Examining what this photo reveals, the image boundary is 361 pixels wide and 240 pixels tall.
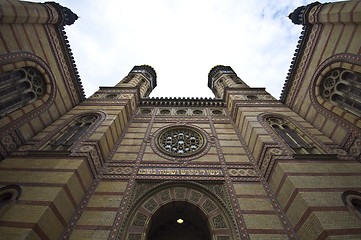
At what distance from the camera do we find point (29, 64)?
6367mm

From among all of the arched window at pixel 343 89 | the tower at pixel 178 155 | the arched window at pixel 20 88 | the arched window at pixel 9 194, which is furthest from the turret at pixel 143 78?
the arched window at pixel 343 89

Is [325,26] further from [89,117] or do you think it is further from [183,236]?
[89,117]

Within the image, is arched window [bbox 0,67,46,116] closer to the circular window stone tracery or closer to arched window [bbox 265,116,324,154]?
the circular window stone tracery

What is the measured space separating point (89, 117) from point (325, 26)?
1013 cm

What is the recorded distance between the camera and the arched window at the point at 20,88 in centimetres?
588

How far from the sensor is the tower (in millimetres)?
4352

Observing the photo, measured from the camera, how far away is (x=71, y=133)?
23.9 ft

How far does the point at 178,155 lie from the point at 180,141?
128 cm

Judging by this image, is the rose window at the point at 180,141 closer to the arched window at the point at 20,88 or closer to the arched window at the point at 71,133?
the arched window at the point at 71,133

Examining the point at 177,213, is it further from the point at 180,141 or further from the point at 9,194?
the point at 9,194

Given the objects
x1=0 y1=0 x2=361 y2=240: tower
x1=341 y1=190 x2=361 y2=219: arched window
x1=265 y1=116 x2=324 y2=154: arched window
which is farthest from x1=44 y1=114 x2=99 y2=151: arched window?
x1=341 y1=190 x2=361 y2=219: arched window

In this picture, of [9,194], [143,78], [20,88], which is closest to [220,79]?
[143,78]

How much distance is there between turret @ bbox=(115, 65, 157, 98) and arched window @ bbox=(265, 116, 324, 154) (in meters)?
9.29

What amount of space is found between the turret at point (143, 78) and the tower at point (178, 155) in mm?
5192
